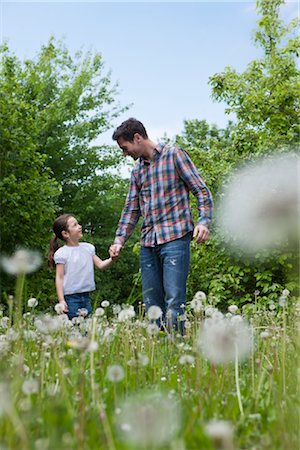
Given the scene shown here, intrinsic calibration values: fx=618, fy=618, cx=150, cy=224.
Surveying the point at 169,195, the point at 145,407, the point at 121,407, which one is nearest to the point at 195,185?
the point at 169,195

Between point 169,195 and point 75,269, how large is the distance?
1.61 metres

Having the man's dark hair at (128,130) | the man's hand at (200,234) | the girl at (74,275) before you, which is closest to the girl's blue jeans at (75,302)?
the girl at (74,275)

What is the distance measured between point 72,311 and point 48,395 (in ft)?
13.6

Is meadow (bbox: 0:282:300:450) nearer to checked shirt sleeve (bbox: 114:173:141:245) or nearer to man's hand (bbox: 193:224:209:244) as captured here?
man's hand (bbox: 193:224:209:244)

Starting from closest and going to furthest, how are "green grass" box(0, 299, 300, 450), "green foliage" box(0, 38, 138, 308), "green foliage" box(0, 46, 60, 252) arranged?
1. "green grass" box(0, 299, 300, 450)
2. "green foliage" box(0, 46, 60, 252)
3. "green foliage" box(0, 38, 138, 308)

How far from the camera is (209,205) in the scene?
4.63m

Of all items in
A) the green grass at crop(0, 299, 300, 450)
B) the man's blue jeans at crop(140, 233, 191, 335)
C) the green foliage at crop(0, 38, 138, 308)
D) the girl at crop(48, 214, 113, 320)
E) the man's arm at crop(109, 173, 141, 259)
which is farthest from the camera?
the green foliage at crop(0, 38, 138, 308)

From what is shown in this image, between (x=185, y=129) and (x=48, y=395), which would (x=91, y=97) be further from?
(x=48, y=395)

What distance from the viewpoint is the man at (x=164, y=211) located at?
4.50 meters

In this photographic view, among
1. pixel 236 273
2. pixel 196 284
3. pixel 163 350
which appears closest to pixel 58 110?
pixel 196 284

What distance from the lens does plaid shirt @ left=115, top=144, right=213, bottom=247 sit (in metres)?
4.55

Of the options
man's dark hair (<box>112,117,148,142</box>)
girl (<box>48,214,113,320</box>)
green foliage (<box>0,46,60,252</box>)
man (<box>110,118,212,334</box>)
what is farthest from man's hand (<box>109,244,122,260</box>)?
green foliage (<box>0,46,60,252</box>)

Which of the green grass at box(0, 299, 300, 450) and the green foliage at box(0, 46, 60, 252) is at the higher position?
the green foliage at box(0, 46, 60, 252)

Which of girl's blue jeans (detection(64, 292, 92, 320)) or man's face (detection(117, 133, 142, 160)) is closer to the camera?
man's face (detection(117, 133, 142, 160))
